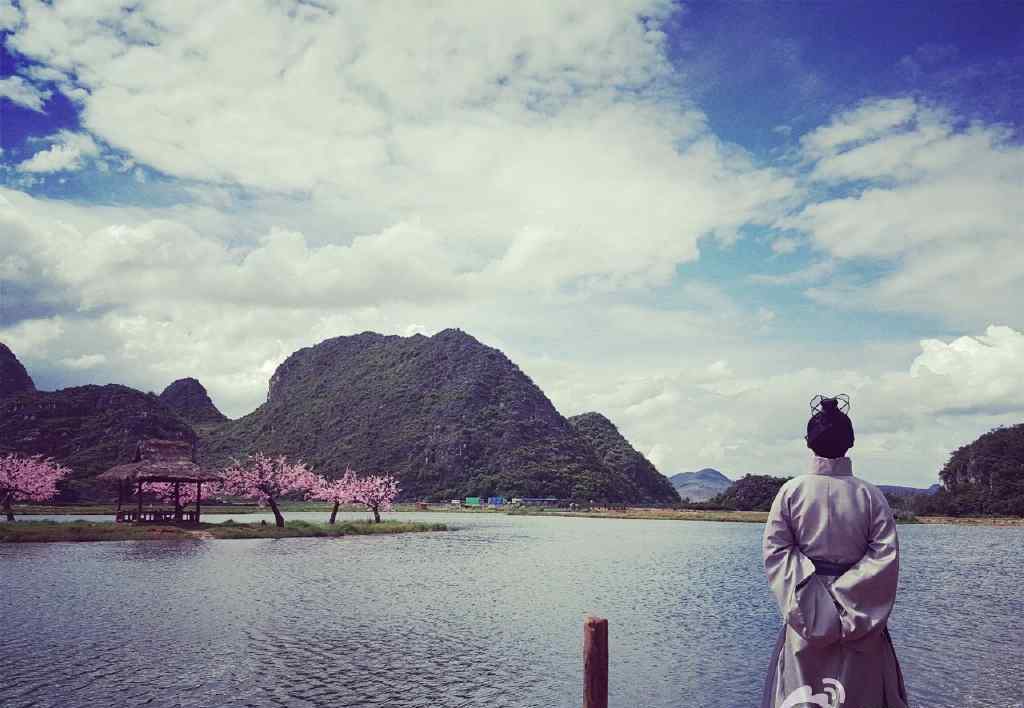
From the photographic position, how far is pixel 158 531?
4234cm

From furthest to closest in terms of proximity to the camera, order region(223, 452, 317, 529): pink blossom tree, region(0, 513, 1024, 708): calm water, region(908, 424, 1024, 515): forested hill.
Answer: region(908, 424, 1024, 515): forested hill < region(223, 452, 317, 529): pink blossom tree < region(0, 513, 1024, 708): calm water

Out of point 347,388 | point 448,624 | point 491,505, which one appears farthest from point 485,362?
point 448,624

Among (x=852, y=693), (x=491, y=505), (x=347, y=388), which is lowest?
(x=491, y=505)

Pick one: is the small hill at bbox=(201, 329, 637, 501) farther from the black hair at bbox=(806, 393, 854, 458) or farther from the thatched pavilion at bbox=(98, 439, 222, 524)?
the black hair at bbox=(806, 393, 854, 458)

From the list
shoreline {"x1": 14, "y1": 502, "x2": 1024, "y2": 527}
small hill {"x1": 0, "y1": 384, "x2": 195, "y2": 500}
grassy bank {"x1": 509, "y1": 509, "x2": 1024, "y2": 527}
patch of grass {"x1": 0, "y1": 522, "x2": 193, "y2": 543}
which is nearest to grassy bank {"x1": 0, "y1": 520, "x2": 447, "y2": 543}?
patch of grass {"x1": 0, "y1": 522, "x2": 193, "y2": 543}

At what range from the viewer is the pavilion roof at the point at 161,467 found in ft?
147

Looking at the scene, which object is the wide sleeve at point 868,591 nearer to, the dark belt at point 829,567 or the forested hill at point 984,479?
the dark belt at point 829,567

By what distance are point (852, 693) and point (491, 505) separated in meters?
122

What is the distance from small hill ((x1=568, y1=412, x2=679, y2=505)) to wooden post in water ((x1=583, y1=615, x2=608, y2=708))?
146m

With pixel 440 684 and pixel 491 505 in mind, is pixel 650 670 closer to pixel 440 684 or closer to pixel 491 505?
pixel 440 684

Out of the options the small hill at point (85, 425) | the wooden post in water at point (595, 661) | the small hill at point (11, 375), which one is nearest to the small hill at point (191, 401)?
the small hill at point (11, 375)

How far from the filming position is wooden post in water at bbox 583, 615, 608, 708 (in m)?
7.39

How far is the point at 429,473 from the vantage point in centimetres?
13725

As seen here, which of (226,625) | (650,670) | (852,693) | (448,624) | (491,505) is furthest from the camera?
(491,505)
